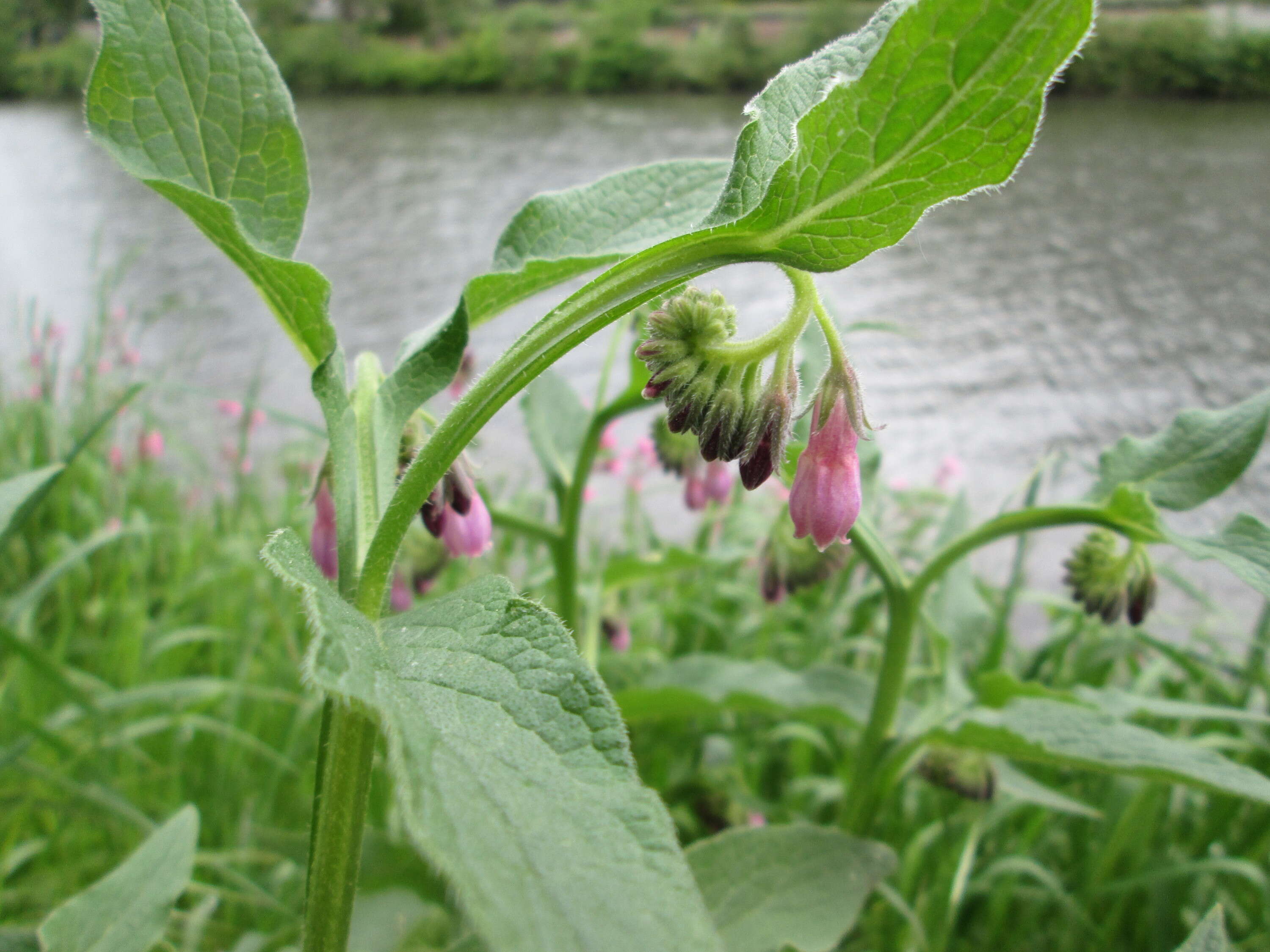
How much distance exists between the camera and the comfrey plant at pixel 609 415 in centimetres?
44

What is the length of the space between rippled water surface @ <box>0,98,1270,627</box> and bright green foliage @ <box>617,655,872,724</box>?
653mm

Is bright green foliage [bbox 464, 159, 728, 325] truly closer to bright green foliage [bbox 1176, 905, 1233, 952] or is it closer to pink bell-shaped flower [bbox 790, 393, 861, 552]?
pink bell-shaped flower [bbox 790, 393, 861, 552]

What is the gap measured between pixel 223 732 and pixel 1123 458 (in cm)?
156

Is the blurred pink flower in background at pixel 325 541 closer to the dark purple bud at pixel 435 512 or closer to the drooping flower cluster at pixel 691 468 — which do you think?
the dark purple bud at pixel 435 512

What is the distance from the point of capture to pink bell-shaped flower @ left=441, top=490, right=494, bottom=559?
93cm

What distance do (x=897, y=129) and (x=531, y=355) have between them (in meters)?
0.26

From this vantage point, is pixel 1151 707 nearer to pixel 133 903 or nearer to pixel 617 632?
pixel 617 632

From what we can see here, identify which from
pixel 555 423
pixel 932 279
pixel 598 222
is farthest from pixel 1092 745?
pixel 932 279

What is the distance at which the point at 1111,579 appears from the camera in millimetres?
1224

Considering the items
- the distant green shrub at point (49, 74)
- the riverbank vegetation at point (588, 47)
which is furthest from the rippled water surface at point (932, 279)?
the distant green shrub at point (49, 74)

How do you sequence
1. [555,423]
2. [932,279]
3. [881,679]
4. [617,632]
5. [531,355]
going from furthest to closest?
[932,279] < [617,632] < [555,423] < [881,679] < [531,355]

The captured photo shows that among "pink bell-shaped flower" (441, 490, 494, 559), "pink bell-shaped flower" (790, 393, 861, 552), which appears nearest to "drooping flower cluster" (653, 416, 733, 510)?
"pink bell-shaped flower" (441, 490, 494, 559)

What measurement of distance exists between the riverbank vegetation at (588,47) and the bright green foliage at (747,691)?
19188mm

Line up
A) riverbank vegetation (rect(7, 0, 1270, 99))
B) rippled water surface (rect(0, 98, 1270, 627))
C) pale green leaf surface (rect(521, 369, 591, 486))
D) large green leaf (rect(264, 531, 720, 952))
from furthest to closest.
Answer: riverbank vegetation (rect(7, 0, 1270, 99)), rippled water surface (rect(0, 98, 1270, 627)), pale green leaf surface (rect(521, 369, 591, 486)), large green leaf (rect(264, 531, 720, 952))
